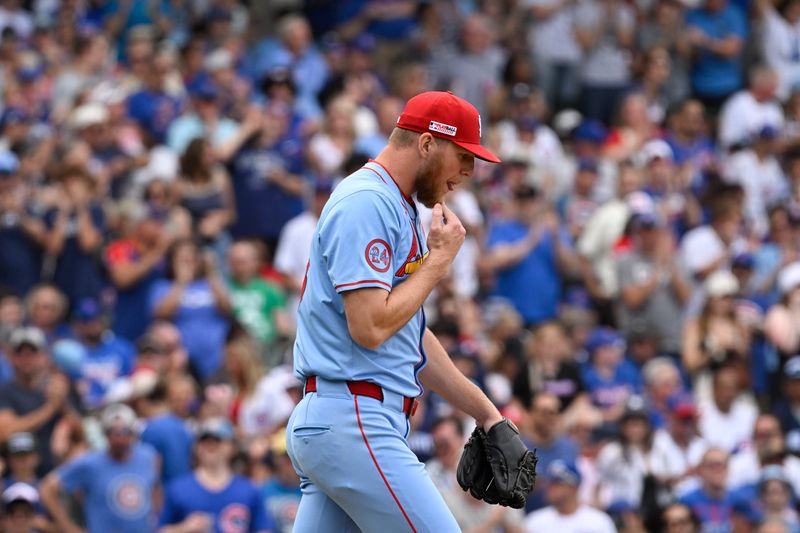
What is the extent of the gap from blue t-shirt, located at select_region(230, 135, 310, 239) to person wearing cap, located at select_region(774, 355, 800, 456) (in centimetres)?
431

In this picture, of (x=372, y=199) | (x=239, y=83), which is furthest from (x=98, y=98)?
(x=372, y=199)

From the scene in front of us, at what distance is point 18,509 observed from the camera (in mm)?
9516

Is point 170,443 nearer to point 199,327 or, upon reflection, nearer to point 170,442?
point 170,442

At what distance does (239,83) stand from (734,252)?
4755 mm

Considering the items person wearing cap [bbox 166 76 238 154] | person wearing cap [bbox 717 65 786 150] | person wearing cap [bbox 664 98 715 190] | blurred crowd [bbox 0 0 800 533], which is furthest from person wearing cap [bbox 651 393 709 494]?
person wearing cap [bbox 717 65 786 150]

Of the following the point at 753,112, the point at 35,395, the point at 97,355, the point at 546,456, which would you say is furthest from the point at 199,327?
the point at 753,112

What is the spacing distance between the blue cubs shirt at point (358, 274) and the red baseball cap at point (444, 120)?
8.4 inches

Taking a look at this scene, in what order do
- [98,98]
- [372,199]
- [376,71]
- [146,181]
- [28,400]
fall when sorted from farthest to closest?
[376,71]
[98,98]
[146,181]
[28,400]
[372,199]

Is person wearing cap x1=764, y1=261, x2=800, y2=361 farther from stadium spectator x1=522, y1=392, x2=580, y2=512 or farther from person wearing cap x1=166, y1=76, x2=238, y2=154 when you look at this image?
person wearing cap x1=166, y1=76, x2=238, y2=154

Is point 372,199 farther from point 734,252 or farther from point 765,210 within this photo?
point 765,210

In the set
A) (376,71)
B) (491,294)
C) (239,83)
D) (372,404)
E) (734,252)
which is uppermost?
(376,71)

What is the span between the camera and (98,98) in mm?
13867

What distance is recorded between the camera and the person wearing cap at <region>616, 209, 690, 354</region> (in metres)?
13.1

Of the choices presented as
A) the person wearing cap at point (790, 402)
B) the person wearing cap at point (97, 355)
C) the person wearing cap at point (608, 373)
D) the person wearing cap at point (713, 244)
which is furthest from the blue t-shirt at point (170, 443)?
the person wearing cap at point (713, 244)
